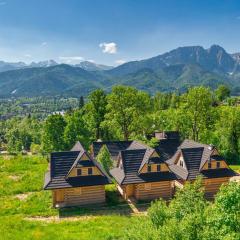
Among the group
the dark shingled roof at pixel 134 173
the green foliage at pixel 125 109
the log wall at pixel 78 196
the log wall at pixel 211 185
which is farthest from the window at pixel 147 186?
the green foliage at pixel 125 109

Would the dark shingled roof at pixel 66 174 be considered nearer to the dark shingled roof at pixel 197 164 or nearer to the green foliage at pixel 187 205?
the dark shingled roof at pixel 197 164

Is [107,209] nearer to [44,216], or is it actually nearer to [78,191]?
[78,191]

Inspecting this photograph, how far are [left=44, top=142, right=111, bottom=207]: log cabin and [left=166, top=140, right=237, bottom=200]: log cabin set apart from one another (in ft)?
34.4

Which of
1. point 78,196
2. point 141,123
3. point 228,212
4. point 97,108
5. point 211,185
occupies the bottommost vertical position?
point 211,185

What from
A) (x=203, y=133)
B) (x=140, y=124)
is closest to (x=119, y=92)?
(x=140, y=124)

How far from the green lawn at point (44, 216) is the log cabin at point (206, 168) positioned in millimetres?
9473

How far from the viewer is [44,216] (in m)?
36.4

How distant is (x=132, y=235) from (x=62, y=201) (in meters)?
22.3

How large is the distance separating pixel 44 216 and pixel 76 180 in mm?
5541

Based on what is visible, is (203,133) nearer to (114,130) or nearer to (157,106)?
(114,130)

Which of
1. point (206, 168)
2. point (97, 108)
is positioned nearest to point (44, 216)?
point (206, 168)

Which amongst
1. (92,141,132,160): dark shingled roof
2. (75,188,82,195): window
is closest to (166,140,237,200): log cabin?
(75,188,82,195): window

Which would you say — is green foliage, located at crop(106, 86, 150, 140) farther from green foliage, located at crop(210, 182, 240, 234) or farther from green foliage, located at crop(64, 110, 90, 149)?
green foliage, located at crop(210, 182, 240, 234)

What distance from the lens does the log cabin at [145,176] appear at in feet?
135
